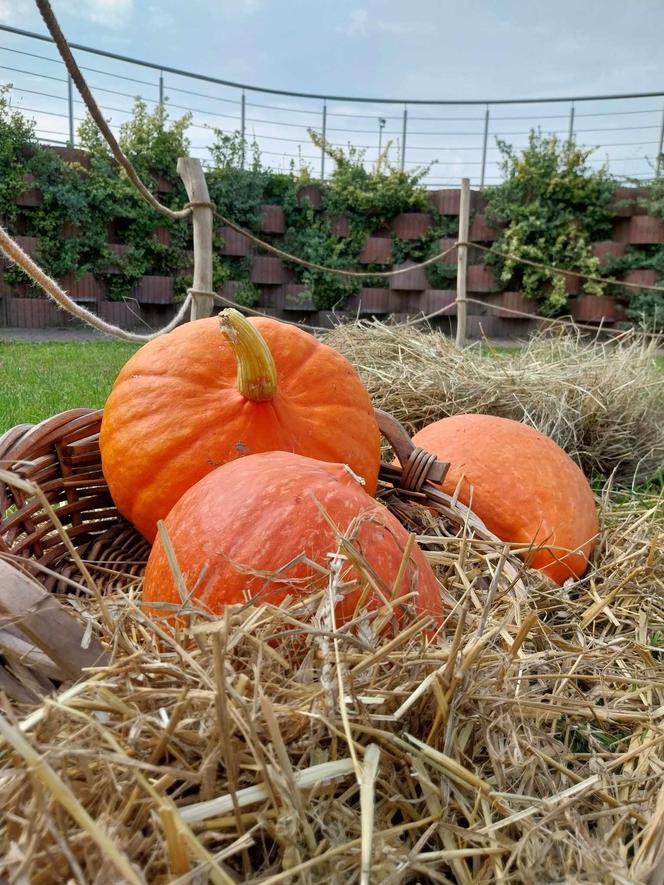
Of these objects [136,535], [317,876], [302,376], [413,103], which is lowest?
[136,535]

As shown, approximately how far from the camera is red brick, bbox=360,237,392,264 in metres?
10.0

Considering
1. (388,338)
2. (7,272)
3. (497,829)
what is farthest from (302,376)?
(7,272)

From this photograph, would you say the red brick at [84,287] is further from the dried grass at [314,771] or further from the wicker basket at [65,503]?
the dried grass at [314,771]

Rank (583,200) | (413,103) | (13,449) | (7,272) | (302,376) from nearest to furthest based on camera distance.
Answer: (13,449) < (302,376) < (7,272) < (583,200) < (413,103)

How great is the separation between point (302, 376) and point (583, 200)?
31.2 ft

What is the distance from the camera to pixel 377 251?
32.9ft

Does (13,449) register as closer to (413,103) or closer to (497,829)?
(497,829)

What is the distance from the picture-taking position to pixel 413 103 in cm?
1138

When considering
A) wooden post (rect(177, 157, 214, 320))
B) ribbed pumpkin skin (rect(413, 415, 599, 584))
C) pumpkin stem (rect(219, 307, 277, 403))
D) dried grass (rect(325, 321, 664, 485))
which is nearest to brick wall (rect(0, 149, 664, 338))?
dried grass (rect(325, 321, 664, 485))

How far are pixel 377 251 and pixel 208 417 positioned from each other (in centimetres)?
925

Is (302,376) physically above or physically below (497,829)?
above

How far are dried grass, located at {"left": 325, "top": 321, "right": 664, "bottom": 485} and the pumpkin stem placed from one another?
1.39m

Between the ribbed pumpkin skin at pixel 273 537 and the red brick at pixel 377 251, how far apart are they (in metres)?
9.46

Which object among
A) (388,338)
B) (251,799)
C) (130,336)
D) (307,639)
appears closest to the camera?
(251,799)
